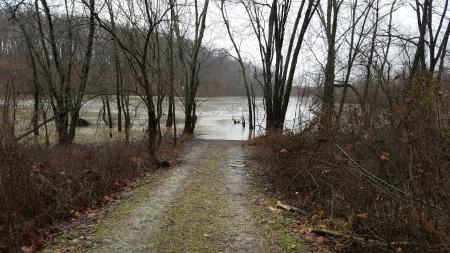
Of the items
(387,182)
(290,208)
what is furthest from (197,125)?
(387,182)

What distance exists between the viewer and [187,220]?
690 cm

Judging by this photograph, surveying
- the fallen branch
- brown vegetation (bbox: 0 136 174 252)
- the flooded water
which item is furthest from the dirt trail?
the flooded water

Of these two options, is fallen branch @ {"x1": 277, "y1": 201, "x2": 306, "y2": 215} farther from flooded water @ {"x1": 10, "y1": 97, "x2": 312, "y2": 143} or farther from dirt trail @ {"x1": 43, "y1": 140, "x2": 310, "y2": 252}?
flooded water @ {"x1": 10, "y1": 97, "x2": 312, "y2": 143}

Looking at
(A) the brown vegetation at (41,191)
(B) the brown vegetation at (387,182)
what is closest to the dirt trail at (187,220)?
(A) the brown vegetation at (41,191)

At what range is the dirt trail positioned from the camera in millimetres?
5820

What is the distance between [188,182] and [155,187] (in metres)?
0.92

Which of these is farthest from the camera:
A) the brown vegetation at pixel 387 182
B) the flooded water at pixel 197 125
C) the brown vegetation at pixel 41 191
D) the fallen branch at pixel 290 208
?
the flooded water at pixel 197 125

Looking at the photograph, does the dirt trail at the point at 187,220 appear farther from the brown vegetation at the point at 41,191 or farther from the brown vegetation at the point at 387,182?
the brown vegetation at the point at 387,182

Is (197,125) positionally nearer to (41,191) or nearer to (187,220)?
(41,191)

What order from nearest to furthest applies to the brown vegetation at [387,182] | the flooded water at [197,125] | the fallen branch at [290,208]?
the brown vegetation at [387,182]
the fallen branch at [290,208]
the flooded water at [197,125]

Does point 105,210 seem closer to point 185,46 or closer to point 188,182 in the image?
point 188,182

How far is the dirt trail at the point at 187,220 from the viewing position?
5820mm

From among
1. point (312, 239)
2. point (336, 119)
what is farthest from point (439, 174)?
point (336, 119)

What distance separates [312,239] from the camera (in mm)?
5926
